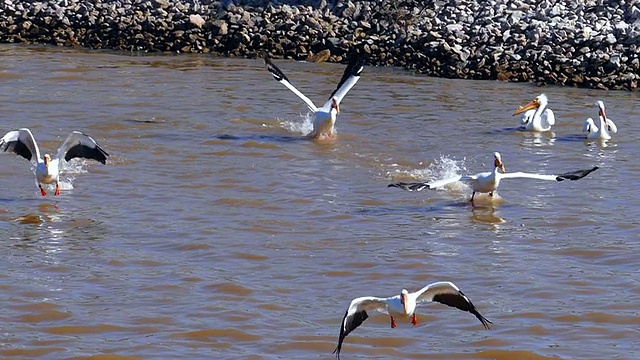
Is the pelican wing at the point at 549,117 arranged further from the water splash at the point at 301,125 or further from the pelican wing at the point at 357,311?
the pelican wing at the point at 357,311

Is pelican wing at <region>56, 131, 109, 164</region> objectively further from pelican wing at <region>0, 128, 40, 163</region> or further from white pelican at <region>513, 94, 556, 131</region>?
white pelican at <region>513, 94, 556, 131</region>

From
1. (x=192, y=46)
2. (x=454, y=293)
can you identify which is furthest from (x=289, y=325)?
(x=192, y=46)

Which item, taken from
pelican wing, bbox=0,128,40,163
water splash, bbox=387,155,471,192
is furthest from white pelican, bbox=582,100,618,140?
pelican wing, bbox=0,128,40,163

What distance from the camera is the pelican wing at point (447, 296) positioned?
773 centimetres

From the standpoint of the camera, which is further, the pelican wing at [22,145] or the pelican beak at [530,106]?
the pelican beak at [530,106]

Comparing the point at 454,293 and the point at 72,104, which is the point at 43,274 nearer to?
the point at 454,293

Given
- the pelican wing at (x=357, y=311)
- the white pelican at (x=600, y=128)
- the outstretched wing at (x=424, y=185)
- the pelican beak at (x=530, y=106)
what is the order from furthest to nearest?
1. the pelican beak at (x=530, y=106)
2. the white pelican at (x=600, y=128)
3. the outstretched wing at (x=424, y=185)
4. the pelican wing at (x=357, y=311)

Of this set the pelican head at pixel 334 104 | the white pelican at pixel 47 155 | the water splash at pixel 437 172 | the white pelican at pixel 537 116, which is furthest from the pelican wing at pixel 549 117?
the white pelican at pixel 47 155

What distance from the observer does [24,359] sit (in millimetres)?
7965

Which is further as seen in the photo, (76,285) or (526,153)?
(526,153)

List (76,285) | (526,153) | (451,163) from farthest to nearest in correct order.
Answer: (526,153), (451,163), (76,285)

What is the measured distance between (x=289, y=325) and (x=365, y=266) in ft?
5.22

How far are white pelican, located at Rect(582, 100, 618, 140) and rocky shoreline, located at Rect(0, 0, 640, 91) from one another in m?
3.03

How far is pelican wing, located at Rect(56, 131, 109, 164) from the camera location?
12.2 m
